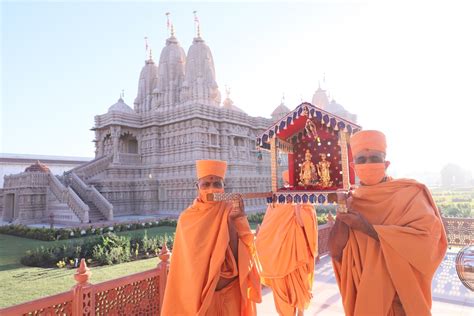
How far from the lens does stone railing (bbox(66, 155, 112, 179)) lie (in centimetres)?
2358

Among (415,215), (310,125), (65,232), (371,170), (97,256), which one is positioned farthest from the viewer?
(65,232)

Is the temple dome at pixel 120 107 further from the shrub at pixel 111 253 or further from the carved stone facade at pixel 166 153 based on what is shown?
the shrub at pixel 111 253

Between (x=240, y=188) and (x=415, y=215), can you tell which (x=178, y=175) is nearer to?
(x=240, y=188)

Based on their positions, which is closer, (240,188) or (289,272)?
(289,272)

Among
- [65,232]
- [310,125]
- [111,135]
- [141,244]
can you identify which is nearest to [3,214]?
[111,135]

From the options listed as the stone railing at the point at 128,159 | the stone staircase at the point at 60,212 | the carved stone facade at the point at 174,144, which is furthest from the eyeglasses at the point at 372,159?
the stone railing at the point at 128,159

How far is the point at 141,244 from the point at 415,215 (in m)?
10.9

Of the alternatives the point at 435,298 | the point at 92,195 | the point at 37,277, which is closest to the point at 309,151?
the point at 435,298

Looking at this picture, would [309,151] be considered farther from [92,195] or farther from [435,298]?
[92,195]

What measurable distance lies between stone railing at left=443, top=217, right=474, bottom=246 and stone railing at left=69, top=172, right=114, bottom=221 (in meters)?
18.0

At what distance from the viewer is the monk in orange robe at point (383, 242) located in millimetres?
2146

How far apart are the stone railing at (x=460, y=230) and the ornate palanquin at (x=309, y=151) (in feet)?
20.5

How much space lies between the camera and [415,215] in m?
2.20

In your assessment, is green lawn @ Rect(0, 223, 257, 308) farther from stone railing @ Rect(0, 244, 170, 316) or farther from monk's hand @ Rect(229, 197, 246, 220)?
monk's hand @ Rect(229, 197, 246, 220)
